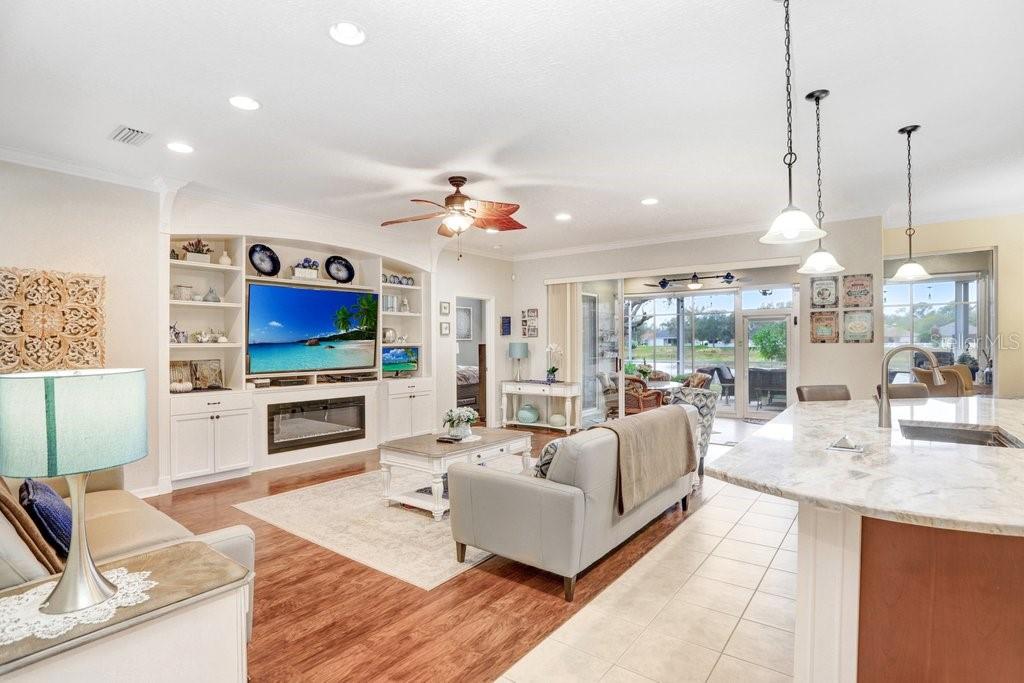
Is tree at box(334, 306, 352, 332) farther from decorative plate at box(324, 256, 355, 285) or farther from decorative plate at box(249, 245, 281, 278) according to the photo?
decorative plate at box(249, 245, 281, 278)

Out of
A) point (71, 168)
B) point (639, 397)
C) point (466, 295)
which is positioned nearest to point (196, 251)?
point (71, 168)

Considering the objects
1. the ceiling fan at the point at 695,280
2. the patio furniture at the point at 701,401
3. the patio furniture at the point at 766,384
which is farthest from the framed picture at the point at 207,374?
the patio furniture at the point at 766,384

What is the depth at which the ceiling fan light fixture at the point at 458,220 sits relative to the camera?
4.12 m

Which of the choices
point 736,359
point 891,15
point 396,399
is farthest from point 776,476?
point 736,359

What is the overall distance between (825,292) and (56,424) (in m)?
6.55

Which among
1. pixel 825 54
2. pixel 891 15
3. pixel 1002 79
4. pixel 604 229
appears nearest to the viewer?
pixel 891 15

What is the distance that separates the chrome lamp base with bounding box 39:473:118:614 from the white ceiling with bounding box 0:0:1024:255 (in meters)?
1.97

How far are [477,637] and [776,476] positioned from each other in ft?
5.09

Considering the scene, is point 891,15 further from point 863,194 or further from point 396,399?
point 396,399

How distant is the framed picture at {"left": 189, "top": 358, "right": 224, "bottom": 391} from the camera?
5172 mm

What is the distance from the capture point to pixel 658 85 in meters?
2.81

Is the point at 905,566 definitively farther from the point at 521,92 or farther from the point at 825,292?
the point at 825,292

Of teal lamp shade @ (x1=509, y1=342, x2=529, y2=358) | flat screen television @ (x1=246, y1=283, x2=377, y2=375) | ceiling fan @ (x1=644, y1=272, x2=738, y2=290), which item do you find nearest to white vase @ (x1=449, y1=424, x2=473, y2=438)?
flat screen television @ (x1=246, y1=283, x2=377, y2=375)

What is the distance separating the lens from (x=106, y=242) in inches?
169
